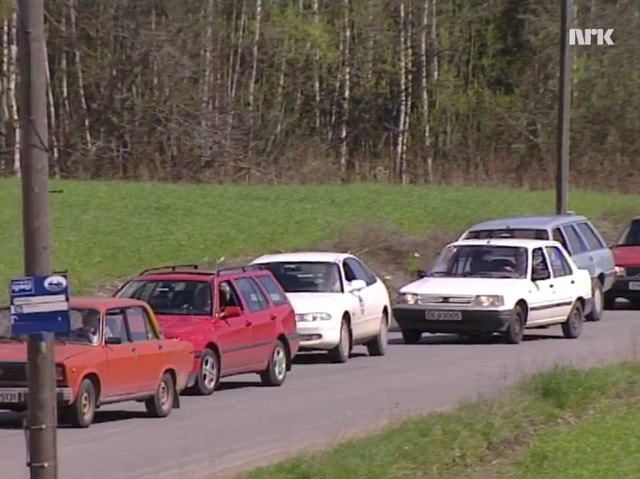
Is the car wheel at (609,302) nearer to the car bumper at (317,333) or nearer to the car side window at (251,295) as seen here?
the car bumper at (317,333)

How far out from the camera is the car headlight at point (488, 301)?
82.2 ft

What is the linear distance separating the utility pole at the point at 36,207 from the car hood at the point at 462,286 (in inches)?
573

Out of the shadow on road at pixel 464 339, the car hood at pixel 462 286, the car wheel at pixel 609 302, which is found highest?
the car hood at pixel 462 286

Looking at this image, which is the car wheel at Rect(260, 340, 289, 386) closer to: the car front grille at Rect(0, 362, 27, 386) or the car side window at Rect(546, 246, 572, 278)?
the car front grille at Rect(0, 362, 27, 386)

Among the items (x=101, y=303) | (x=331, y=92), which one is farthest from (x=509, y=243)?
(x=331, y=92)

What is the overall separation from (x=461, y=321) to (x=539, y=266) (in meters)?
1.99

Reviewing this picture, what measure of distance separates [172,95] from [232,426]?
139ft

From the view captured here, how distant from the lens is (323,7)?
2827 inches

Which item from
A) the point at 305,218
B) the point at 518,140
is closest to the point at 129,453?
the point at 305,218

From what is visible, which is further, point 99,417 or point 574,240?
point 574,240

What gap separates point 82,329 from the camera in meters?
17.1

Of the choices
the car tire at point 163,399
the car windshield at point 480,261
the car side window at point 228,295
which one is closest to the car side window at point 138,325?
the car tire at point 163,399

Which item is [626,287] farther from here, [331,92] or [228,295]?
[331,92]

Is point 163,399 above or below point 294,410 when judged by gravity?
above
